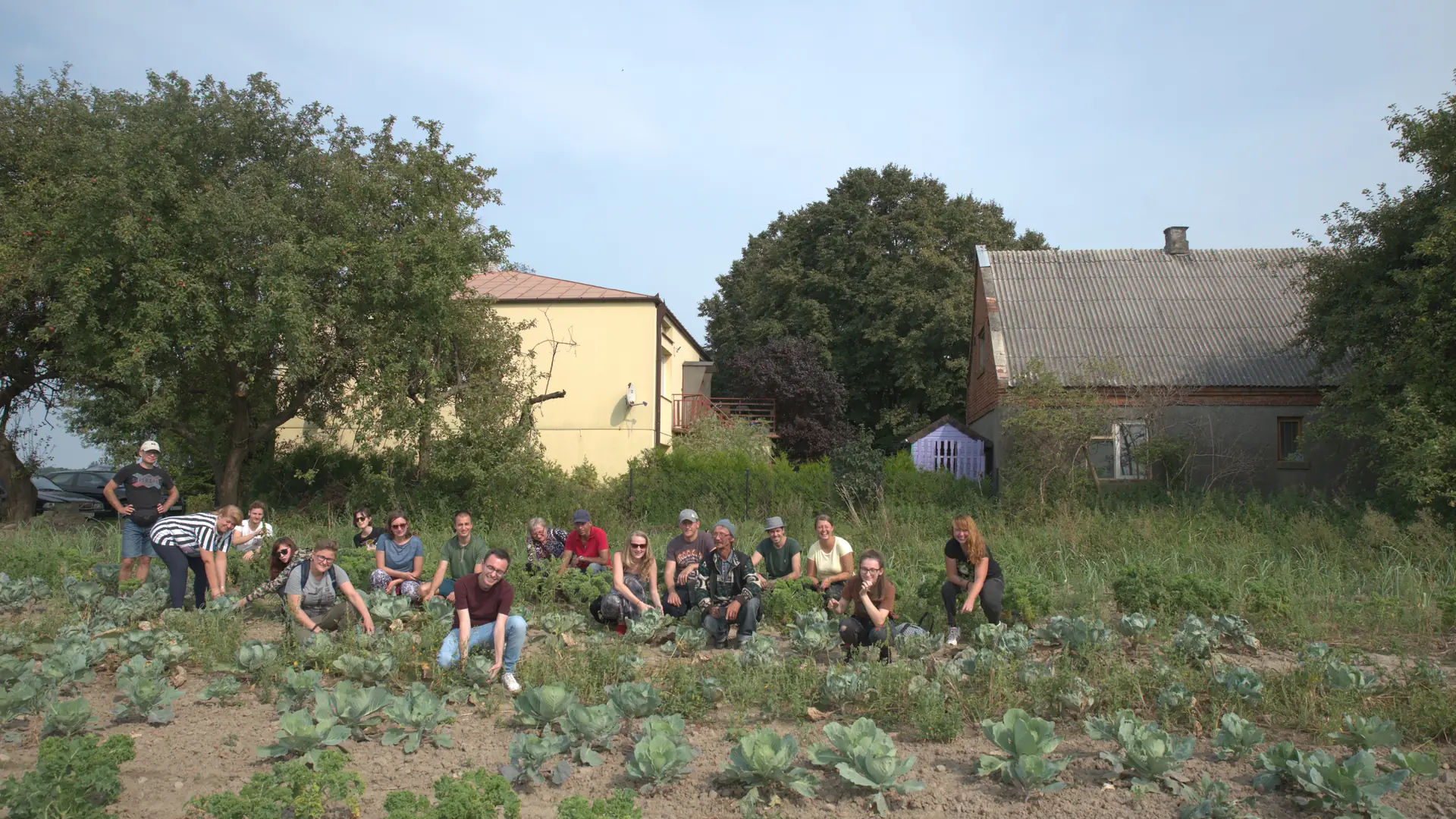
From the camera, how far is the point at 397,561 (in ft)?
32.1

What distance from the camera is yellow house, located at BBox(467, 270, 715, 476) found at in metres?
23.6

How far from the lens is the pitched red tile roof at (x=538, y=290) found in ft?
77.7

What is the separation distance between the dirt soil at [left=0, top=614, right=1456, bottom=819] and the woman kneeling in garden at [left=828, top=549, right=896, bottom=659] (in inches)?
64.4

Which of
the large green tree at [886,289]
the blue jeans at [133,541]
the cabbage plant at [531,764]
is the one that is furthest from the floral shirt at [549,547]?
the large green tree at [886,289]

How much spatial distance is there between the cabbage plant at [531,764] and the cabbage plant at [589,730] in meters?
0.21

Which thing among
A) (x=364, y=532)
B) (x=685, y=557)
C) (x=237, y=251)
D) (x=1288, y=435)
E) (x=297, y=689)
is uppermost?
(x=237, y=251)

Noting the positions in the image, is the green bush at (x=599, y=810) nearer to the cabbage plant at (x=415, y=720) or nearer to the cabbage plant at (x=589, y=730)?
the cabbage plant at (x=589, y=730)

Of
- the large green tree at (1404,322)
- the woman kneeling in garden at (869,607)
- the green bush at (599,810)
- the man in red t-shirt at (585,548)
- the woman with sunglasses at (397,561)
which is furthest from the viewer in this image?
the large green tree at (1404,322)

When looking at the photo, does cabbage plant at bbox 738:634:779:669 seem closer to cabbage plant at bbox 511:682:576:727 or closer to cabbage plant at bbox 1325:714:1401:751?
cabbage plant at bbox 511:682:576:727

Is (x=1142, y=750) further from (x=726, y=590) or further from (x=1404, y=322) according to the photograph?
(x=1404, y=322)

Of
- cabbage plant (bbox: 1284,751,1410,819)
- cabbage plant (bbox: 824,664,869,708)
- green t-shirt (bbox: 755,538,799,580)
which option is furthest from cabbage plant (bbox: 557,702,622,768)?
green t-shirt (bbox: 755,538,799,580)

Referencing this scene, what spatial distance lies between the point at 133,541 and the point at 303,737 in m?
6.23

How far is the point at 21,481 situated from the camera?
1909 centimetres

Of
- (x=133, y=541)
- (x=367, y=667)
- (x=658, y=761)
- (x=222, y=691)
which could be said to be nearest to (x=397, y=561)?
(x=133, y=541)
